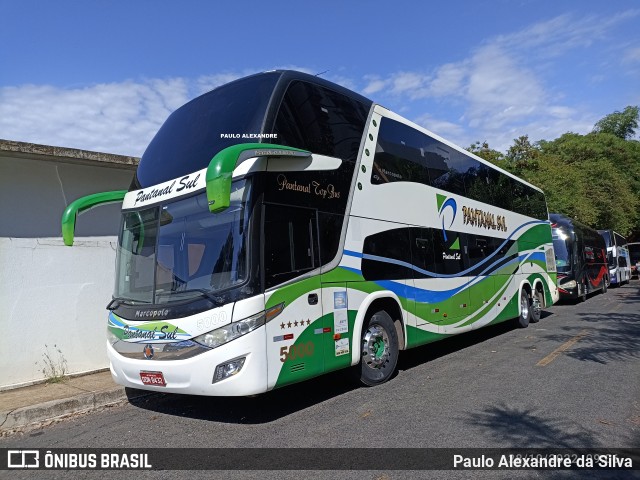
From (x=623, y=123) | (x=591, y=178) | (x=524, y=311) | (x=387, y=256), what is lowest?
(x=524, y=311)

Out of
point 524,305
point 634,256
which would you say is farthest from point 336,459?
point 634,256

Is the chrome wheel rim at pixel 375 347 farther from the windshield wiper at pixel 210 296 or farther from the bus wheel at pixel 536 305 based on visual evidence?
the bus wheel at pixel 536 305

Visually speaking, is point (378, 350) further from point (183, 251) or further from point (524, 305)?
point (524, 305)

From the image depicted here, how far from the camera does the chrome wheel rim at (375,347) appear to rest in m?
6.65

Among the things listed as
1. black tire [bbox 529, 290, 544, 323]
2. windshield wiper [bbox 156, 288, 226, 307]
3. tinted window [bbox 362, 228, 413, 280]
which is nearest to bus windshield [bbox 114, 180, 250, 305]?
windshield wiper [bbox 156, 288, 226, 307]

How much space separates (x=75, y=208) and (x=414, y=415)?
4.94 metres

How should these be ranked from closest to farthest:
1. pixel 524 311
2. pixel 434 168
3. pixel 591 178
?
pixel 434 168 < pixel 524 311 < pixel 591 178

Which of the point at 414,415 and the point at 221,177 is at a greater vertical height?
the point at 221,177

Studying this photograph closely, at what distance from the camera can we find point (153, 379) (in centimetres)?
525

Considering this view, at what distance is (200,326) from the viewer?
194 inches

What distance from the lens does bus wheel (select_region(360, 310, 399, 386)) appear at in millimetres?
6637

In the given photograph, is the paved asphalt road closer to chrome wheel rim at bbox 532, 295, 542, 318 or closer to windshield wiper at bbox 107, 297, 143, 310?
windshield wiper at bbox 107, 297, 143, 310

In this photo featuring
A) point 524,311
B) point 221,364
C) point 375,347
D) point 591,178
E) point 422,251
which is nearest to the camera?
point 221,364

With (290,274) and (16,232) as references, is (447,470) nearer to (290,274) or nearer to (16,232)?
(290,274)
